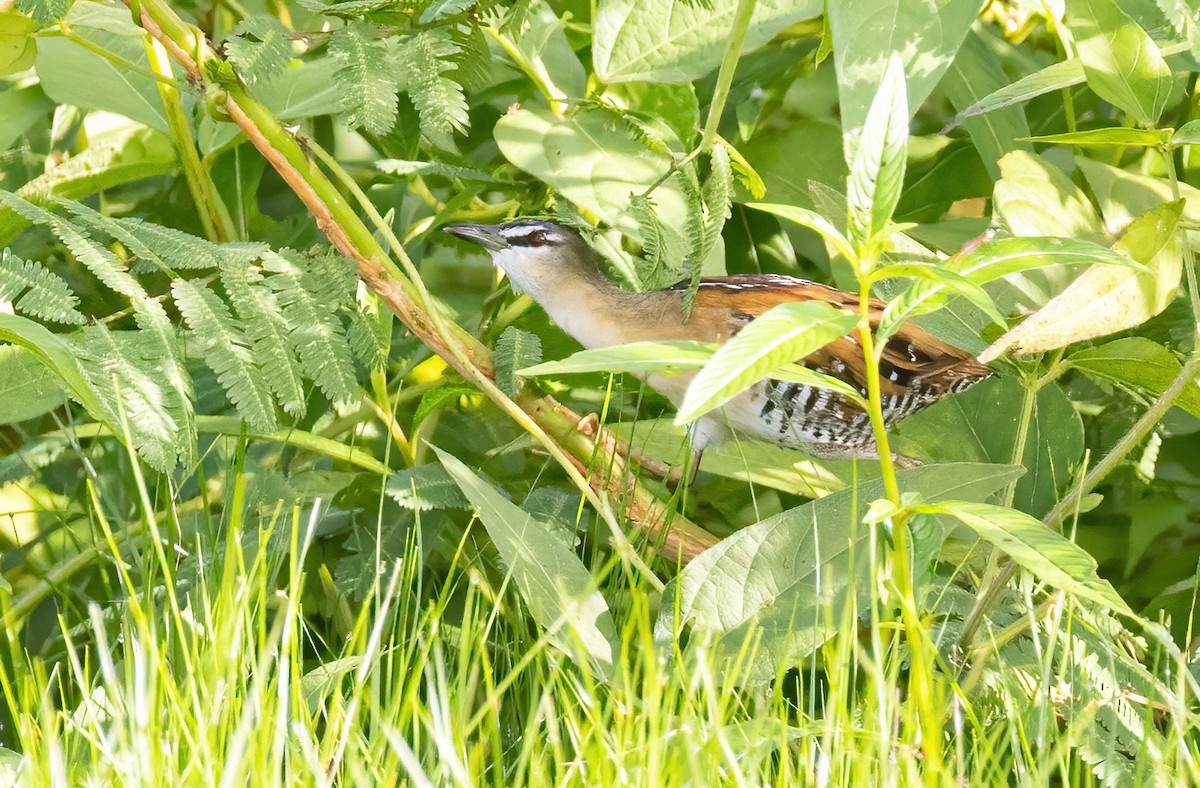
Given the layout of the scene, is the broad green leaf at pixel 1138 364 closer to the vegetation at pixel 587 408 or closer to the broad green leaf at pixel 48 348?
the vegetation at pixel 587 408

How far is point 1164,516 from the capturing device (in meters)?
1.67

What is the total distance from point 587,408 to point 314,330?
23.4 inches

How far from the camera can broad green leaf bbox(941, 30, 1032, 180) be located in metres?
1.52

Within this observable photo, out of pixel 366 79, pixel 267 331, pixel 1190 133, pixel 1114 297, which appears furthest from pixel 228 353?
pixel 1190 133

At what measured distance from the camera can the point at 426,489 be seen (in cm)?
139

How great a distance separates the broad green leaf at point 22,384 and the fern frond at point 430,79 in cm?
47

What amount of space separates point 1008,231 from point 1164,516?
23.2 inches

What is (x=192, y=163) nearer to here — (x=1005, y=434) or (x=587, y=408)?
(x=587, y=408)

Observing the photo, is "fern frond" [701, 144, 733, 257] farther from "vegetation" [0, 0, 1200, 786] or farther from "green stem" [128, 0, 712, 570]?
"green stem" [128, 0, 712, 570]

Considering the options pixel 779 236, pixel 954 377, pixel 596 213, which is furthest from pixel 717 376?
pixel 779 236

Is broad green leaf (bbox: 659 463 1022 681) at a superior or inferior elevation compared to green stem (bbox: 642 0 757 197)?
inferior

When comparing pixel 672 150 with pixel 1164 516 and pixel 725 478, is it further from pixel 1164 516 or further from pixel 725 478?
pixel 1164 516

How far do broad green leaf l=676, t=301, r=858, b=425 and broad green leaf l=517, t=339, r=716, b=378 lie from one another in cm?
5

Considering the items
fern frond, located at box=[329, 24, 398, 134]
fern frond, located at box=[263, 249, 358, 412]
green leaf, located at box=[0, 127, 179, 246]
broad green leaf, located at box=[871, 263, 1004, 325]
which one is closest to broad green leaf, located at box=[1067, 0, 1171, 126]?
broad green leaf, located at box=[871, 263, 1004, 325]
